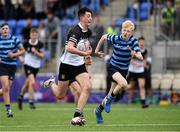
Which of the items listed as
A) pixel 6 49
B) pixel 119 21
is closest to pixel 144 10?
pixel 119 21

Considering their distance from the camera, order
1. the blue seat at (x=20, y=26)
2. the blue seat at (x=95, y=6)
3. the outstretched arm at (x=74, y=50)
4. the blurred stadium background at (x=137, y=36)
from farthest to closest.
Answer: the blue seat at (x=20, y=26)
the blue seat at (x=95, y=6)
the blurred stadium background at (x=137, y=36)
the outstretched arm at (x=74, y=50)

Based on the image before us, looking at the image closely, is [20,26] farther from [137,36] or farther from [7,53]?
[7,53]

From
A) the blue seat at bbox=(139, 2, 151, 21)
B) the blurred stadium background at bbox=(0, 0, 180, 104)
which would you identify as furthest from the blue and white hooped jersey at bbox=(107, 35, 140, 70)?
the blue seat at bbox=(139, 2, 151, 21)

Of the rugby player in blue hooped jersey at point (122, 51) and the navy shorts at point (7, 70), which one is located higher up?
the rugby player in blue hooped jersey at point (122, 51)

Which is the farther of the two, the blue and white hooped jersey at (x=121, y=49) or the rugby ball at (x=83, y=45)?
the blue and white hooped jersey at (x=121, y=49)

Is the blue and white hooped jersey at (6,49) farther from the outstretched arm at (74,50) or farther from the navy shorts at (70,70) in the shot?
the outstretched arm at (74,50)

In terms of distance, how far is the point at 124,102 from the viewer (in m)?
30.5

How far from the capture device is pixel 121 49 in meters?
20.3

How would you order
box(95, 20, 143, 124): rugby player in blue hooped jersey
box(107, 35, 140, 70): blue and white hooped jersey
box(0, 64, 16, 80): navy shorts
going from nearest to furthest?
box(95, 20, 143, 124): rugby player in blue hooped jersey, box(107, 35, 140, 70): blue and white hooped jersey, box(0, 64, 16, 80): navy shorts

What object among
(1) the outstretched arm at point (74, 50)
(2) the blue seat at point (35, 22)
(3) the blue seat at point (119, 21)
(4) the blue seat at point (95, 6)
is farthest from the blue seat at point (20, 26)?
(1) the outstretched arm at point (74, 50)

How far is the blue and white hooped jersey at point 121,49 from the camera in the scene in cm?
2019

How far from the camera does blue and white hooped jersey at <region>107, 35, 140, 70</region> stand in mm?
20188

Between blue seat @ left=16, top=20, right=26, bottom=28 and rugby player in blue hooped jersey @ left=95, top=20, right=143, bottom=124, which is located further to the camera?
blue seat @ left=16, top=20, right=26, bottom=28

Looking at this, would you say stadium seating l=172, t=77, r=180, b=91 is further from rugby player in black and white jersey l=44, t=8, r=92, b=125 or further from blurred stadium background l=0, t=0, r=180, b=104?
rugby player in black and white jersey l=44, t=8, r=92, b=125
